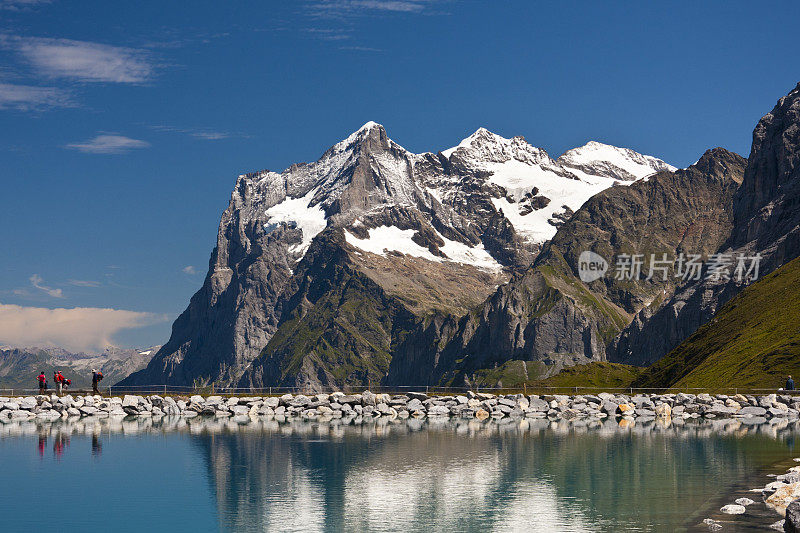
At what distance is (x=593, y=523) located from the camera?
45.5 meters

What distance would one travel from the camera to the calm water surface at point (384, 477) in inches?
1863

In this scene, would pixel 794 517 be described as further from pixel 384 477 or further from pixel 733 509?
pixel 384 477

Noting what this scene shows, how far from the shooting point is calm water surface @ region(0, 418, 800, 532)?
47.3 meters

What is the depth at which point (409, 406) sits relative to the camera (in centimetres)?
12394

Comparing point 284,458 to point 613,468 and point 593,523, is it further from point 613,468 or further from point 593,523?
point 593,523

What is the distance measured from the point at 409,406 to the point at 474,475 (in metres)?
60.5

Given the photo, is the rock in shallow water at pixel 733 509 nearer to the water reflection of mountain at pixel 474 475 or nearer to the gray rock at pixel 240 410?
the water reflection of mountain at pixel 474 475

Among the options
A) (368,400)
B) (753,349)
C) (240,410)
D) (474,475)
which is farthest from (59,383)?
(753,349)

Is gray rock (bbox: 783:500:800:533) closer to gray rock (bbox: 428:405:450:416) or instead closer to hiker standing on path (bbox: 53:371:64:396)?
gray rock (bbox: 428:405:450:416)

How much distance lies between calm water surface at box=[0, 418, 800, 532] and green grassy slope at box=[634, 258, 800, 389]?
4752cm

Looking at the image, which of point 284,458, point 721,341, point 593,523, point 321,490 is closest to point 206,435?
point 284,458

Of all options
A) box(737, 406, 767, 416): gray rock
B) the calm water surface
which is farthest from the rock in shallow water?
box(737, 406, 767, 416): gray rock

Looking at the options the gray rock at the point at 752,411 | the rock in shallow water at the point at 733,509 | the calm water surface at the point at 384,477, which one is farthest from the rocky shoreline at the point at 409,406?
the rock in shallow water at the point at 733,509

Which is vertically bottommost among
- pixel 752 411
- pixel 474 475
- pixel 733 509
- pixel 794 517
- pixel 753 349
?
pixel 733 509
